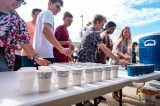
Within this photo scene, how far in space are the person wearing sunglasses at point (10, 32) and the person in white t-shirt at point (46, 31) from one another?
28 centimetres

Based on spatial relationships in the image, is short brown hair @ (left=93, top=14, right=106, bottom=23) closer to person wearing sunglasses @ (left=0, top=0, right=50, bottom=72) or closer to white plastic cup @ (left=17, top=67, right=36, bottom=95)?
person wearing sunglasses @ (left=0, top=0, right=50, bottom=72)

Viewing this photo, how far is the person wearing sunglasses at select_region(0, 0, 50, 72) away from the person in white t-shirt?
0.28m

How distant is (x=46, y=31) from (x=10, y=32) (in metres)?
0.42

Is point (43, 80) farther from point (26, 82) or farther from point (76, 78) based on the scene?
point (76, 78)

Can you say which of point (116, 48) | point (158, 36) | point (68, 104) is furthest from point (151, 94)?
point (68, 104)

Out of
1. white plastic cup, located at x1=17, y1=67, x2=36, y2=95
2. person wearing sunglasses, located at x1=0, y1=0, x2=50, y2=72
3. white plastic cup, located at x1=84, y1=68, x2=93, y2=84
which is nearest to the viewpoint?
white plastic cup, located at x1=17, y1=67, x2=36, y2=95

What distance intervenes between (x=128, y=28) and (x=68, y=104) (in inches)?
106

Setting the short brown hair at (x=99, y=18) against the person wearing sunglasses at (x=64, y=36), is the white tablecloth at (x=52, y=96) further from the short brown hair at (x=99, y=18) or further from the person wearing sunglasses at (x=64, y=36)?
the short brown hair at (x=99, y=18)

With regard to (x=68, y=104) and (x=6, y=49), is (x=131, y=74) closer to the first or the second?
(x=68, y=104)

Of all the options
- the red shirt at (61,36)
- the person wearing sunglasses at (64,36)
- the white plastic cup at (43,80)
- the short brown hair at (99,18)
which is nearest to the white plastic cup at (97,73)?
the white plastic cup at (43,80)

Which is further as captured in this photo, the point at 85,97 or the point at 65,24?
the point at 65,24

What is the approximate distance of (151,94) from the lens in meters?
3.13

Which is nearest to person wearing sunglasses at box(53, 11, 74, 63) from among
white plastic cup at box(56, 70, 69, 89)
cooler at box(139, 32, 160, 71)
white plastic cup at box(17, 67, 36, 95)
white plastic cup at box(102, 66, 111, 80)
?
cooler at box(139, 32, 160, 71)

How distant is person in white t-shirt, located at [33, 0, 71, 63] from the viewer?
6.06ft
